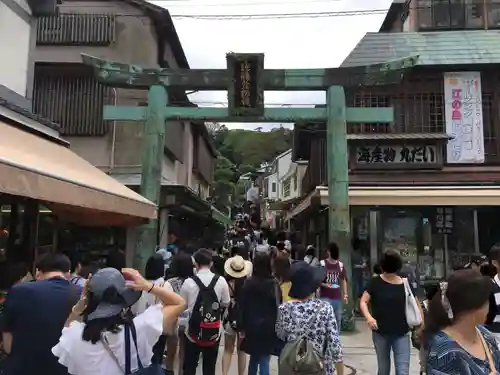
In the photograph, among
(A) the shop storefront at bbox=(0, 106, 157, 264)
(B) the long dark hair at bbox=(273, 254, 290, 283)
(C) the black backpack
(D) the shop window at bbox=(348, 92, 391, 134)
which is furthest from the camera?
(D) the shop window at bbox=(348, 92, 391, 134)

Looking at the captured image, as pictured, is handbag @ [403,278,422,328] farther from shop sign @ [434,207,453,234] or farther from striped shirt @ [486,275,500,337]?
shop sign @ [434,207,453,234]

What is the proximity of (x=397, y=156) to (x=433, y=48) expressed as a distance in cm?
347

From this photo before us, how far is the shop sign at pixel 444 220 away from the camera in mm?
13812

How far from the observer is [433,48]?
47.5 feet

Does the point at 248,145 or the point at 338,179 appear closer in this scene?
the point at 338,179

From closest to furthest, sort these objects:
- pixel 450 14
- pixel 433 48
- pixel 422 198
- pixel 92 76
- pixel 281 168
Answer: pixel 422 198 → pixel 92 76 → pixel 433 48 → pixel 450 14 → pixel 281 168

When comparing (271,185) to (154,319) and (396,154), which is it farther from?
(154,319)

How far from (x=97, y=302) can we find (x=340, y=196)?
29.1ft

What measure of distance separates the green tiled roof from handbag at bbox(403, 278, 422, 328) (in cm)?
1004

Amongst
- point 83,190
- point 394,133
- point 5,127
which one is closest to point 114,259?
point 83,190

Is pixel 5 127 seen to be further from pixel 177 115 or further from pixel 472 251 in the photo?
pixel 472 251

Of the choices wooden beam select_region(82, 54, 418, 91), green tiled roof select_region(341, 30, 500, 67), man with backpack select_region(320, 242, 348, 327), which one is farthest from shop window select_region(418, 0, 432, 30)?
man with backpack select_region(320, 242, 348, 327)

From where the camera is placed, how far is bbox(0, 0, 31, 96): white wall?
8688 mm

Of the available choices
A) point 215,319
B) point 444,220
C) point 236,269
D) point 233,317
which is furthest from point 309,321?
point 444,220
